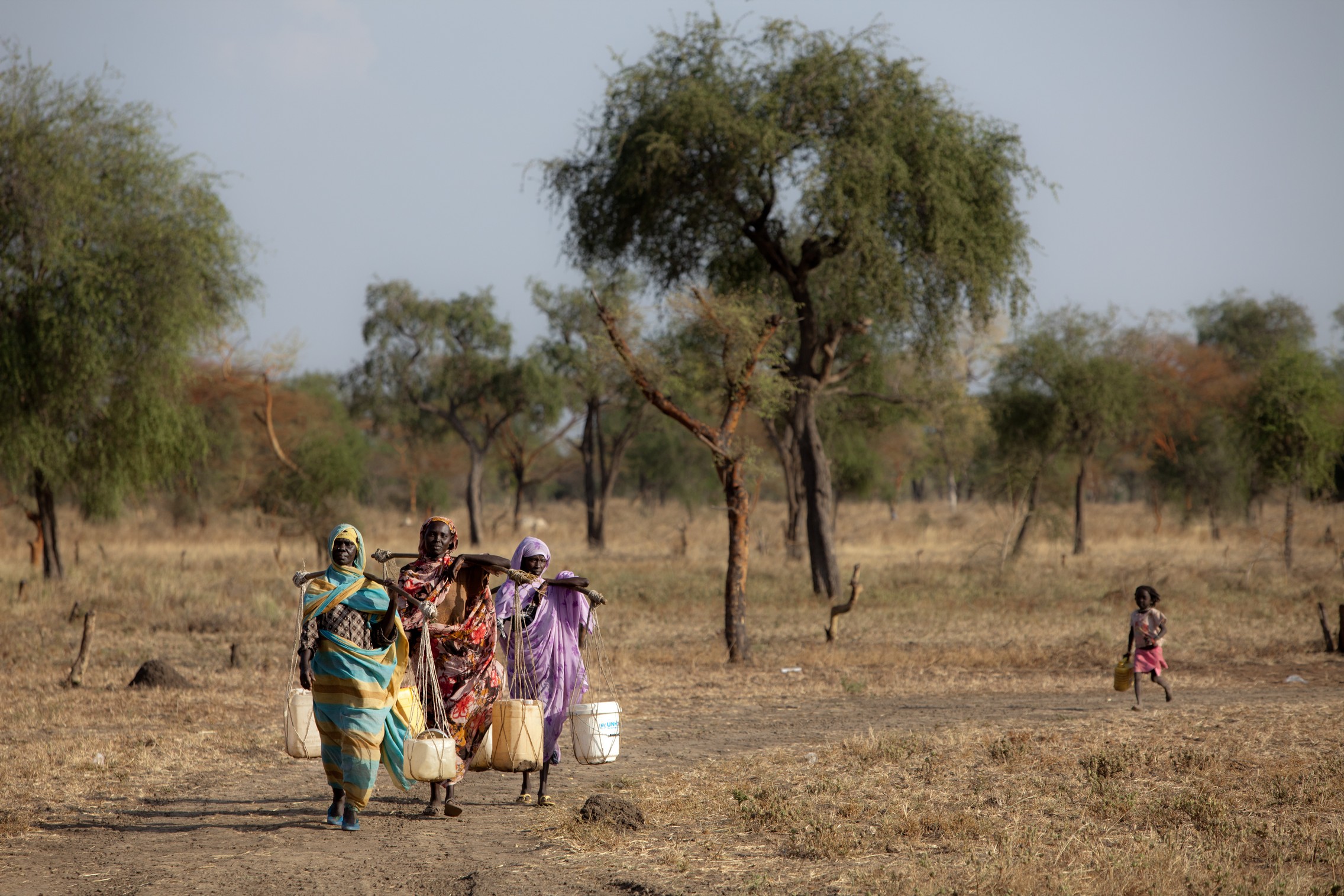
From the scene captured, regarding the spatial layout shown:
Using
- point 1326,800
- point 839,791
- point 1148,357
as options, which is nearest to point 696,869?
point 839,791

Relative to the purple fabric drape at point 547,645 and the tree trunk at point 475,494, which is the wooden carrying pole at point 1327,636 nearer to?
the purple fabric drape at point 547,645

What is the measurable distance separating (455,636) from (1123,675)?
20.4 feet

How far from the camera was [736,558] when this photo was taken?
43.6 ft

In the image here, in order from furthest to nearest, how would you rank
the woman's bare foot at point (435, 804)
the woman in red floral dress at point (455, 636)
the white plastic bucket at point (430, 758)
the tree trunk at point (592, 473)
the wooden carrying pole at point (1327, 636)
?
the tree trunk at point (592, 473) → the wooden carrying pole at point (1327, 636) → the woman's bare foot at point (435, 804) → the woman in red floral dress at point (455, 636) → the white plastic bucket at point (430, 758)

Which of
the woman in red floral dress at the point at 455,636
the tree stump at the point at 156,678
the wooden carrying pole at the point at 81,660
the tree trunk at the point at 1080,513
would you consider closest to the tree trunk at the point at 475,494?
the tree trunk at the point at 1080,513

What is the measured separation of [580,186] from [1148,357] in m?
25.8

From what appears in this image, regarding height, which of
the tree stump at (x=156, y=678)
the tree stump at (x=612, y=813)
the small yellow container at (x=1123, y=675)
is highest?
the small yellow container at (x=1123, y=675)

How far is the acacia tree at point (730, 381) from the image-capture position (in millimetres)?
13055

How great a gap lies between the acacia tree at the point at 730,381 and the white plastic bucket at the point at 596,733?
Answer: 607cm

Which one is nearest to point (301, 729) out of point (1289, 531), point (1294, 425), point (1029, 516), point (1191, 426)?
point (1289, 531)

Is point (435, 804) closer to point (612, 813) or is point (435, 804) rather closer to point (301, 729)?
point (301, 729)

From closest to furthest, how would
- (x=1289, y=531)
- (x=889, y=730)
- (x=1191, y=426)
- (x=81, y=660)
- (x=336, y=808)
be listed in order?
(x=336, y=808) → (x=889, y=730) → (x=81, y=660) → (x=1289, y=531) → (x=1191, y=426)

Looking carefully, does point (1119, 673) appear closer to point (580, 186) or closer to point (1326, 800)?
point (1326, 800)

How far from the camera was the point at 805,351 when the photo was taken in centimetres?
2066
